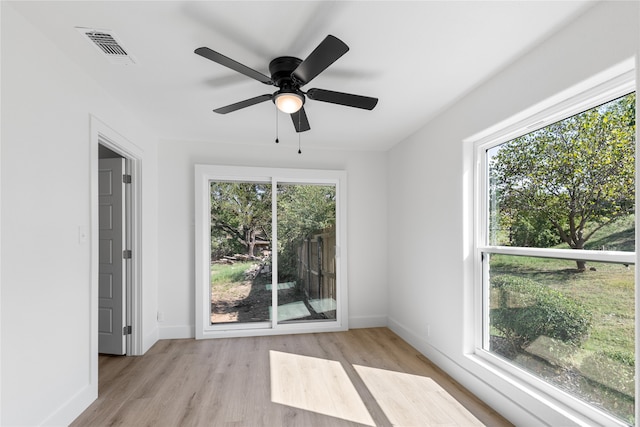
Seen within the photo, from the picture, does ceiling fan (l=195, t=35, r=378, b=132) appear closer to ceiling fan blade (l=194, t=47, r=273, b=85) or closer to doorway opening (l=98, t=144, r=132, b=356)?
ceiling fan blade (l=194, t=47, r=273, b=85)

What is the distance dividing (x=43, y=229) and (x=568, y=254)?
310cm

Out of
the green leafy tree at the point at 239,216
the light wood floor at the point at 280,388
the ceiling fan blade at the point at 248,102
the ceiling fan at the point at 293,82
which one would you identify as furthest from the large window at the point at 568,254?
the green leafy tree at the point at 239,216

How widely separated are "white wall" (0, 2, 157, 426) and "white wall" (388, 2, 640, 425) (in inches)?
115

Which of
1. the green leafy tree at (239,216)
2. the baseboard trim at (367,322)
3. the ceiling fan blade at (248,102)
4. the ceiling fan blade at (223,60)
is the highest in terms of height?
the ceiling fan blade at (223,60)

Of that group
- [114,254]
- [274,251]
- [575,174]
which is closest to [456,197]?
[575,174]

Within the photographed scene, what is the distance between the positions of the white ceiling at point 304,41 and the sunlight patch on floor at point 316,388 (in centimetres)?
239

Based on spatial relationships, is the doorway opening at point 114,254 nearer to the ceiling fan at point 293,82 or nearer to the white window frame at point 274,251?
the white window frame at point 274,251

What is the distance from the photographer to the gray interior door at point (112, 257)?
136 inches

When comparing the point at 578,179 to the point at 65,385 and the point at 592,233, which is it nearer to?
the point at 592,233

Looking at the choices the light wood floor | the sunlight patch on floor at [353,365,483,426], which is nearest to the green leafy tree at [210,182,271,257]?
the light wood floor

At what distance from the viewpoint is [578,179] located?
78.7 inches

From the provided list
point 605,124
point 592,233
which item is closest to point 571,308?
point 592,233

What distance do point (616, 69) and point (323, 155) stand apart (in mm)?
3176

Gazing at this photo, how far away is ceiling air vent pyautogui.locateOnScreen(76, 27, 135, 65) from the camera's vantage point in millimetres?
1908
